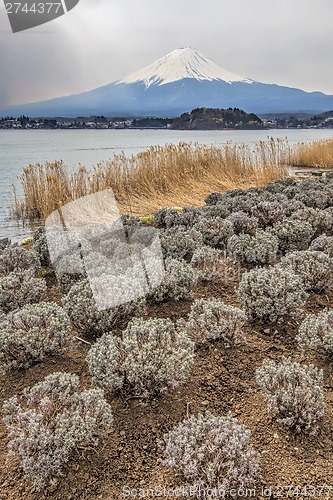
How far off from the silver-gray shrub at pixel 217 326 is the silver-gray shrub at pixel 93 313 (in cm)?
45

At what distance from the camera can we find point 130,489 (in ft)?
6.73

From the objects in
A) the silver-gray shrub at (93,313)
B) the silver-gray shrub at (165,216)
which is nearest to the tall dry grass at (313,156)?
the silver-gray shrub at (165,216)

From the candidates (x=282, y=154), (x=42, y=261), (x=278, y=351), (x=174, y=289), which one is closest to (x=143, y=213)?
(x=42, y=261)

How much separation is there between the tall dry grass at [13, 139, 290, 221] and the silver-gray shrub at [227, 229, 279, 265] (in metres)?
5.01

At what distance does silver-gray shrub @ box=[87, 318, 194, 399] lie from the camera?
8.53ft

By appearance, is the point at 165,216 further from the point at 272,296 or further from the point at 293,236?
the point at 272,296

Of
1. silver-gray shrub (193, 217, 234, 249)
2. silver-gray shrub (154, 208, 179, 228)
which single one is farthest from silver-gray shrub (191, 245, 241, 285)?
silver-gray shrub (154, 208, 179, 228)

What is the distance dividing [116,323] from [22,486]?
149 cm

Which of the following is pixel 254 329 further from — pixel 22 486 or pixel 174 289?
pixel 22 486

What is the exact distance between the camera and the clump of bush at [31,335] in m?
2.96

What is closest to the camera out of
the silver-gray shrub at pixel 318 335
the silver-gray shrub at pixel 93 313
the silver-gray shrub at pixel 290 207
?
the silver-gray shrub at pixel 318 335

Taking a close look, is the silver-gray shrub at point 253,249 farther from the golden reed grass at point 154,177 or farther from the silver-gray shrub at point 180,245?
the golden reed grass at point 154,177

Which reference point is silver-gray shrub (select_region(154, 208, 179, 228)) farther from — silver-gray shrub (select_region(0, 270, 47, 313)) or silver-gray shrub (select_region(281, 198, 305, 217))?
silver-gray shrub (select_region(0, 270, 47, 313))

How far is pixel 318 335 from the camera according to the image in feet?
10.0
